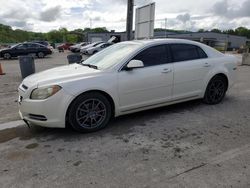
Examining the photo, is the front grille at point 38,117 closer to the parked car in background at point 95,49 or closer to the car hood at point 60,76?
the car hood at point 60,76

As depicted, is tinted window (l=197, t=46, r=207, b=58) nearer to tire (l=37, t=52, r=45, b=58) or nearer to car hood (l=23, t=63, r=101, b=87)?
car hood (l=23, t=63, r=101, b=87)

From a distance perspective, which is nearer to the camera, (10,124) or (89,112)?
(89,112)

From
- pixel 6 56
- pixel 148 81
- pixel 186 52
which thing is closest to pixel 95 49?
pixel 6 56

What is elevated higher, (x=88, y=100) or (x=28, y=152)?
(x=88, y=100)

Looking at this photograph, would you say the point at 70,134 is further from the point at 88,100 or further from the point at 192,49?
the point at 192,49

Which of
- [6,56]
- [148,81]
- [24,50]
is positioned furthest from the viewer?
[24,50]

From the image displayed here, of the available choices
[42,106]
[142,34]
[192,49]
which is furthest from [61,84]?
[142,34]

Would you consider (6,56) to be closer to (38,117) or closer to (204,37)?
(38,117)

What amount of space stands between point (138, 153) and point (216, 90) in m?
3.16

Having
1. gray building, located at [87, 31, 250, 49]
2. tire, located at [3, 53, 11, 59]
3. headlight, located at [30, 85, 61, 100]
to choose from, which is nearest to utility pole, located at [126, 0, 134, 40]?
headlight, located at [30, 85, 61, 100]

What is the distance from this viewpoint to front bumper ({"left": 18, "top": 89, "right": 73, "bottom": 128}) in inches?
151

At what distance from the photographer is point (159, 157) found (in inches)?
131

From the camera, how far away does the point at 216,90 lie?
575cm

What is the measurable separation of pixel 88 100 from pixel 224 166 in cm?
226
